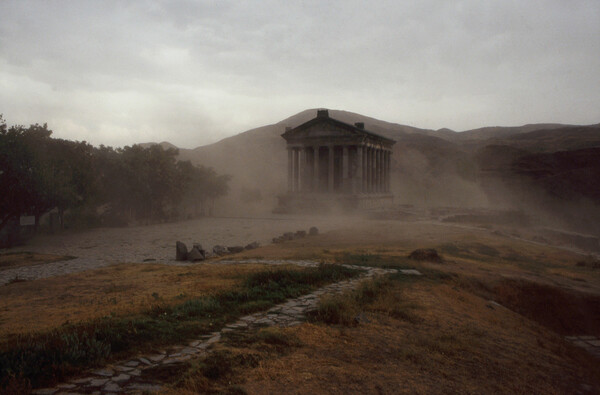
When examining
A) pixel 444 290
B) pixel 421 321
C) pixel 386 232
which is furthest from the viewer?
pixel 386 232

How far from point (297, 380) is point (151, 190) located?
40.7 m

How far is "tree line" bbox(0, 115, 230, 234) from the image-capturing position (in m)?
27.9

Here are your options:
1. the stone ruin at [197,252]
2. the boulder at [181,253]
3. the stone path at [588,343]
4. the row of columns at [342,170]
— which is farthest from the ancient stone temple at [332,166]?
the stone path at [588,343]

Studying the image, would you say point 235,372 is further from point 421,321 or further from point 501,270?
point 501,270

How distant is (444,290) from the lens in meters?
11.4

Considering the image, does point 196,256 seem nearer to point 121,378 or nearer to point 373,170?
point 121,378

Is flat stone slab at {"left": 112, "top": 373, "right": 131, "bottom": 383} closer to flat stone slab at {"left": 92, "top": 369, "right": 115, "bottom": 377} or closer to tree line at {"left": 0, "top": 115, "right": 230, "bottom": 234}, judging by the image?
flat stone slab at {"left": 92, "top": 369, "right": 115, "bottom": 377}

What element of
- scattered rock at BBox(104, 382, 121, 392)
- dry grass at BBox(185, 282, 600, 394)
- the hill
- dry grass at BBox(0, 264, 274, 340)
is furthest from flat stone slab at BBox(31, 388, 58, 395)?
the hill

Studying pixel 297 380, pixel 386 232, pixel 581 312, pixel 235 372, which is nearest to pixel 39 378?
pixel 235 372

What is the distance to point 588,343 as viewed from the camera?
11.2 m

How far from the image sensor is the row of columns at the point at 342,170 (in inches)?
1959

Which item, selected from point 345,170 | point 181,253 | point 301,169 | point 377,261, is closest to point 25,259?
point 181,253

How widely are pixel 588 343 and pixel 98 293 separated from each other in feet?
45.6

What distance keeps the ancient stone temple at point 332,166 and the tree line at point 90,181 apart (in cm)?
1162
